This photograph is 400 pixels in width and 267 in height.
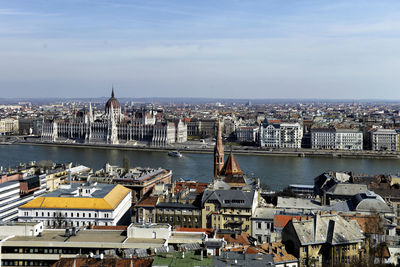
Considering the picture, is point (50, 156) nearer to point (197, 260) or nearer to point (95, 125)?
point (95, 125)

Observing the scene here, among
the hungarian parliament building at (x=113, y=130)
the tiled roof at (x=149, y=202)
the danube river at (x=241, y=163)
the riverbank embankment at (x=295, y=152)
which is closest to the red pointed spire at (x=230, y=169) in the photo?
the tiled roof at (x=149, y=202)

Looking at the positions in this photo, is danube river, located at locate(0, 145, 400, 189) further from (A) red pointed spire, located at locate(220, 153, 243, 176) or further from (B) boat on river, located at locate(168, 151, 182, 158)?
(A) red pointed spire, located at locate(220, 153, 243, 176)

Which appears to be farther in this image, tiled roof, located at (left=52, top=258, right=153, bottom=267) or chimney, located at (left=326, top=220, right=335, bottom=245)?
chimney, located at (left=326, top=220, right=335, bottom=245)

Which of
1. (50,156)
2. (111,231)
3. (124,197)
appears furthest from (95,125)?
(111,231)

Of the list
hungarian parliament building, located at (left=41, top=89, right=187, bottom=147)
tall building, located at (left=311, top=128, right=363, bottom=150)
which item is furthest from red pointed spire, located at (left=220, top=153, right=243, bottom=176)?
hungarian parliament building, located at (left=41, top=89, right=187, bottom=147)

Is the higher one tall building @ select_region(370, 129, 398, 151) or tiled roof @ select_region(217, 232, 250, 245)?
tiled roof @ select_region(217, 232, 250, 245)

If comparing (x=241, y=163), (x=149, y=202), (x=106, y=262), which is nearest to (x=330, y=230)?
(x=106, y=262)

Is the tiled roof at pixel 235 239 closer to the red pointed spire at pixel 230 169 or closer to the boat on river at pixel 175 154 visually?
the red pointed spire at pixel 230 169
